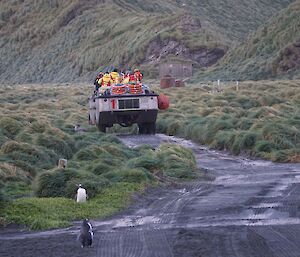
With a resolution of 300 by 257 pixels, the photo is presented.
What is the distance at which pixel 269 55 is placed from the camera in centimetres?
6359

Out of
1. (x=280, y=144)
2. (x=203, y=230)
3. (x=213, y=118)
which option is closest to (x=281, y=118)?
(x=213, y=118)

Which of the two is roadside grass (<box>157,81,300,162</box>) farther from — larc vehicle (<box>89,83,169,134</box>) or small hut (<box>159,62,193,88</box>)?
small hut (<box>159,62,193,88</box>)

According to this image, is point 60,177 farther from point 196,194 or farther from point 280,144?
point 280,144

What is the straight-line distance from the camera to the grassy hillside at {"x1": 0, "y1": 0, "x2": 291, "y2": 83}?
8212 centimetres

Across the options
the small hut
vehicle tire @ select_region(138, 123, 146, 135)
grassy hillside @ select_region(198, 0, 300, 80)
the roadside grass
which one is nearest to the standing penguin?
the roadside grass

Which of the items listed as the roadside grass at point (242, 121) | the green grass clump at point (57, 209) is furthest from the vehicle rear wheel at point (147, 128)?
the green grass clump at point (57, 209)

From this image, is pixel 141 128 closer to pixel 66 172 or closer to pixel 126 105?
pixel 126 105

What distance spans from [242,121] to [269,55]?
38.4 m

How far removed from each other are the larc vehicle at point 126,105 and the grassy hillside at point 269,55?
98.5 ft

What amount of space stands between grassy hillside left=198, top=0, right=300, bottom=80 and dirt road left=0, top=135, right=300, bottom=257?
42533mm

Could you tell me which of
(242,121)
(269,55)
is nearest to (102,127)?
(242,121)

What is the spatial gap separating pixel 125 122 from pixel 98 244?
1815 cm

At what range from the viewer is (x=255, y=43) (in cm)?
6850

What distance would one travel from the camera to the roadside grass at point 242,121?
71.9 feet
